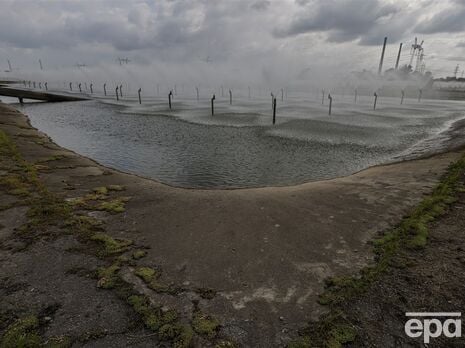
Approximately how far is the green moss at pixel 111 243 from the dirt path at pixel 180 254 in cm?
4

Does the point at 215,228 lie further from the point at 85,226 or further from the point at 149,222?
the point at 85,226

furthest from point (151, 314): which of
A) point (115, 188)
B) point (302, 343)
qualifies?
point (115, 188)

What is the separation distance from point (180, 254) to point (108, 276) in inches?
64.9

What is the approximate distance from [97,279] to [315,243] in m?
5.24

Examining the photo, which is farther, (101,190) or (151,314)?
(101,190)


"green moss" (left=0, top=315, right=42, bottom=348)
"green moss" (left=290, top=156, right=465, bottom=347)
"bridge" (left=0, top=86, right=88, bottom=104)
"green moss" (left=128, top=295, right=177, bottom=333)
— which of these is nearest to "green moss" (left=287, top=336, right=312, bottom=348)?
"green moss" (left=290, top=156, right=465, bottom=347)

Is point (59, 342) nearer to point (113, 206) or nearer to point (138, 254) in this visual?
point (138, 254)

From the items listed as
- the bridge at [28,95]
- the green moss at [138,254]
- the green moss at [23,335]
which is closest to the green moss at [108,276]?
the green moss at [138,254]

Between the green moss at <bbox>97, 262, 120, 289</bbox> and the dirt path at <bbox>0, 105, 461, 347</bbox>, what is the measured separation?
0.02 m

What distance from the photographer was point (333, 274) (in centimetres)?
572

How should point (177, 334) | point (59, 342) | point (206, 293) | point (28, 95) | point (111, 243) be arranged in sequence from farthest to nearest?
point (28, 95) → point (111, 243) → point (206, 293) → point (177, 334) → point (59, 342)

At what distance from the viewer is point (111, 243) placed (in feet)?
22.1

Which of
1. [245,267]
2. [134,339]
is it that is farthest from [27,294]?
[245,267]

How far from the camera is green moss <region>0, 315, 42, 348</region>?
3877mm
